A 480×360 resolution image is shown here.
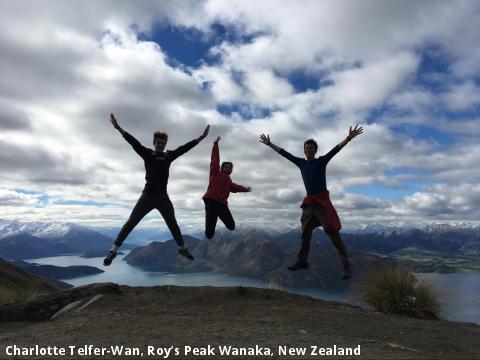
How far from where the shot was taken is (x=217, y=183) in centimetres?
1182

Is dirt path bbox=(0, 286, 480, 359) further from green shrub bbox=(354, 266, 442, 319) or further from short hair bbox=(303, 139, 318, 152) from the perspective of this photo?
short hair bbox=(303, 139, 318, 152)

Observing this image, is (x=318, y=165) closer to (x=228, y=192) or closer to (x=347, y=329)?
(x=228, y=192)

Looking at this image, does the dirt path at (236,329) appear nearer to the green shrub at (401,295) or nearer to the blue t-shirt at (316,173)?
the green shrub at (401,295)

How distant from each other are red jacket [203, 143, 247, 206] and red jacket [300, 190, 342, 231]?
8.97 ft

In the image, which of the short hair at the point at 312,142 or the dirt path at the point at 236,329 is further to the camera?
the short hair at the point at 312,142

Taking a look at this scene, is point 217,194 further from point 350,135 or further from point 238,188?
point 350,135

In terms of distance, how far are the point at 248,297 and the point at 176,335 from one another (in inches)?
205

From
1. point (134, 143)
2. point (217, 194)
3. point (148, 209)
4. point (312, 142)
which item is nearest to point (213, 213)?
point (217, 194)

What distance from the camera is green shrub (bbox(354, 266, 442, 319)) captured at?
12078mm

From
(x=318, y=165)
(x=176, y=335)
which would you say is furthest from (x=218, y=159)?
(x=176, y=335)

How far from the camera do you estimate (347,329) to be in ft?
27.0

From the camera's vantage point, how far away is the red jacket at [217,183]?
11672 millimetres

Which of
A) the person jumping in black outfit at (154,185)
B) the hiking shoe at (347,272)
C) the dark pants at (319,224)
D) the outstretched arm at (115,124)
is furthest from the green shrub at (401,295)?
the outstretched arm at (115,124)

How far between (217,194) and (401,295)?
708cm
